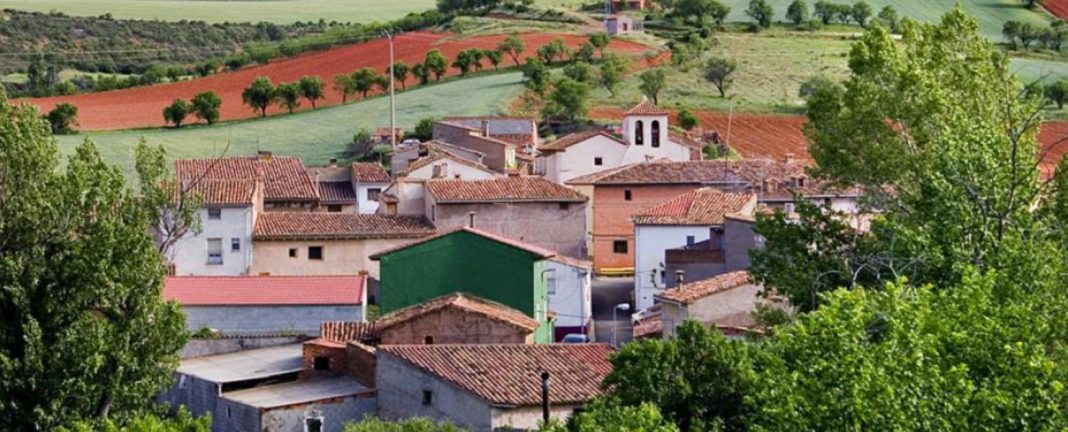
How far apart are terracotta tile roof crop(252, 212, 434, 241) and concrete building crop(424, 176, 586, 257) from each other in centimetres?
83

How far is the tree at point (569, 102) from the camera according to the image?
86.2m

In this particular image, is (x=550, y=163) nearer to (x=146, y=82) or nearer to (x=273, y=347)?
(x=273, y=347)

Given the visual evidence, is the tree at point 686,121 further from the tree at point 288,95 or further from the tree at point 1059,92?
the tree at point 288,95

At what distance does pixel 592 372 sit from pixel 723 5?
285 feet

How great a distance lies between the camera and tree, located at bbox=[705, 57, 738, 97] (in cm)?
10094

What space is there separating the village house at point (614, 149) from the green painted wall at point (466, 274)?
23.1m

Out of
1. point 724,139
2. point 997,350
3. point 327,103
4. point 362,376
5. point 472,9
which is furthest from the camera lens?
point 472,9

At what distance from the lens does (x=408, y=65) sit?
356 feet

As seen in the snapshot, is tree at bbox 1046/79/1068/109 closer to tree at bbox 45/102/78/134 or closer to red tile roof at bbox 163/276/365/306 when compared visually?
tree at bbox 45/102/78/134

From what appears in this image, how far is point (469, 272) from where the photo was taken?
47.3 metres

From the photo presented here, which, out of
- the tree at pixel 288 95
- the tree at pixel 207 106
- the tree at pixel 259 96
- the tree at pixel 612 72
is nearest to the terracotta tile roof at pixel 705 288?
the tree at pixel 612 72

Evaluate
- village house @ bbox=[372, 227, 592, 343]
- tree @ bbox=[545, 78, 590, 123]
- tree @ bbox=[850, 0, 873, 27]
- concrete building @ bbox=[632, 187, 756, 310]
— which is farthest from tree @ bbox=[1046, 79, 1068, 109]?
village house @ bbox=[372, 227, 592, 343]

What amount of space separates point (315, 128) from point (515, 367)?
55.1m

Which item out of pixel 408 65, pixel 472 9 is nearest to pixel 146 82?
pixel 408 65
